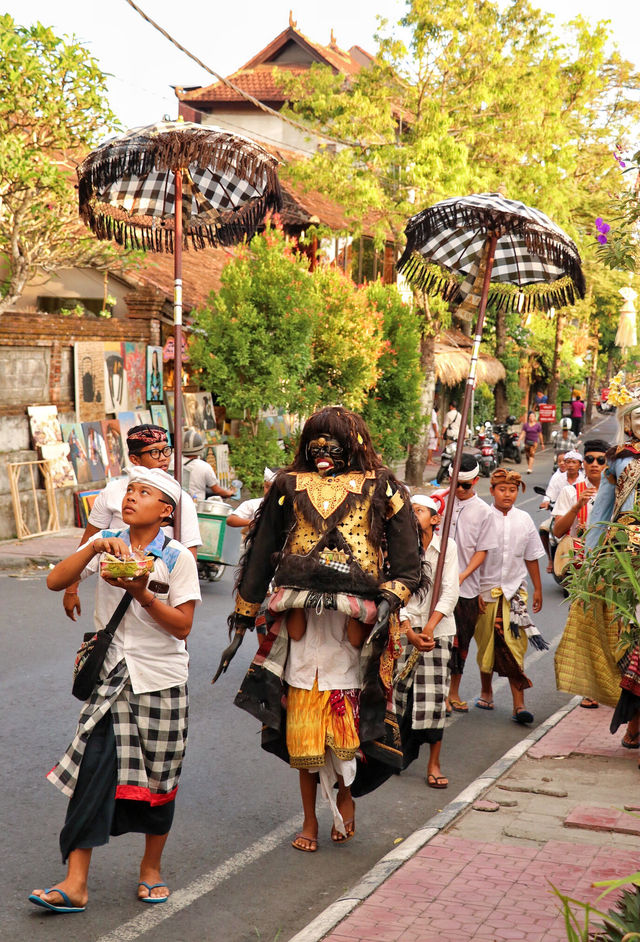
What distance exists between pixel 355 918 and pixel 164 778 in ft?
3.03

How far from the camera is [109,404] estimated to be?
18.0m

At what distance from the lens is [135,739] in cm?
447

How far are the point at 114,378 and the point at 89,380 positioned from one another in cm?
80

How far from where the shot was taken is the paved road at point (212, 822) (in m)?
4.51

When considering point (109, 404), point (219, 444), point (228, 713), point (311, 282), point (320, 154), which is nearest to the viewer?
point (228, 713)

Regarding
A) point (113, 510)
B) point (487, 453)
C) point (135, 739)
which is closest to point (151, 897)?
point (135, 739)

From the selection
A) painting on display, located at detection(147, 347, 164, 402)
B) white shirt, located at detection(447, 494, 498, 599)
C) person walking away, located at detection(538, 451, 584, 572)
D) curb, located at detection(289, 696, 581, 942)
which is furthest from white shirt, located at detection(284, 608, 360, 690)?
painting on display, located at detection(147, 347, 164, 402)

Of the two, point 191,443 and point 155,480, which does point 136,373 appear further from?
point 155,480

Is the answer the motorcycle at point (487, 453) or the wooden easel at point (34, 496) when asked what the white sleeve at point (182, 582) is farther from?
the motorcycle at point (487, 453)

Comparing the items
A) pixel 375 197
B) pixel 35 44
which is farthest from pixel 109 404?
pixel 375 197

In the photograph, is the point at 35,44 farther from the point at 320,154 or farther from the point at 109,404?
the point at 320,154

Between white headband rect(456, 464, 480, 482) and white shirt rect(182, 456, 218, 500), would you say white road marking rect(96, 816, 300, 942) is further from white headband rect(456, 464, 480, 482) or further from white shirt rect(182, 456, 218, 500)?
white shirt rect(182, 456, 218, 500)

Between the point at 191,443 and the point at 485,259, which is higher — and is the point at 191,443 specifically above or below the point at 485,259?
below

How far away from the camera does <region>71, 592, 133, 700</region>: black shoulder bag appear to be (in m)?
4.43
